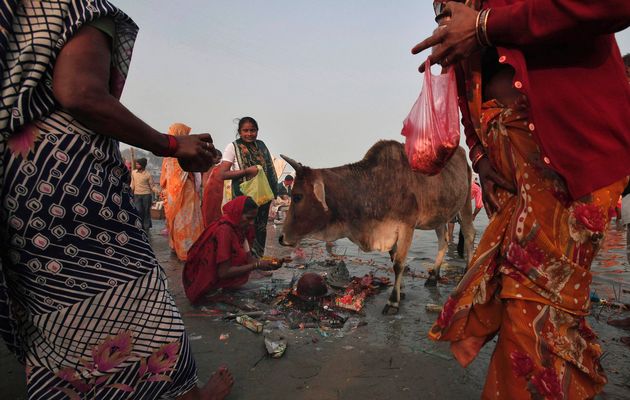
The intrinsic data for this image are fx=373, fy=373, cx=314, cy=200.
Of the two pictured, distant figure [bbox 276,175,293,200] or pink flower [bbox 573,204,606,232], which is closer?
pink flower [bbox 573,204,606,232]

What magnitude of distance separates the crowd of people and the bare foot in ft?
1.44

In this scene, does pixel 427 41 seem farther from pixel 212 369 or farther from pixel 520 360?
pixel 212 369

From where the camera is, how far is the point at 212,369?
281cm

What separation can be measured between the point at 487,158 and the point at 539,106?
1.48 ft

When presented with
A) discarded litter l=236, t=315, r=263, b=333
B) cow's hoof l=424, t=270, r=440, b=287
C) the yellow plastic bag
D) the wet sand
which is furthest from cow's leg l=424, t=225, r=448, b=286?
discarded litter l=236, t=315, r=263, b=333

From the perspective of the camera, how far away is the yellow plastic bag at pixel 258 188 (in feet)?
17.5

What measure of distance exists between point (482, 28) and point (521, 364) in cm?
142

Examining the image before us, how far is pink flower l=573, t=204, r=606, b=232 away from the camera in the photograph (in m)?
1.53

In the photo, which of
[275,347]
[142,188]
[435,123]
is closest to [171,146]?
[435,123]

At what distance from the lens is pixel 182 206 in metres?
6.88

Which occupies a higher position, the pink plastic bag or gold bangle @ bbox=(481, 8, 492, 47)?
gold bangle @ bbox=(481, 8, 492, 47)

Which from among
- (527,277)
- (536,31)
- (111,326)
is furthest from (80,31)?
(527,277)

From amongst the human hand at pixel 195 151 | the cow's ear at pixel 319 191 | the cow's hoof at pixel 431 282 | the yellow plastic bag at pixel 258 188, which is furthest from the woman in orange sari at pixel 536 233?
the yellow plastic bag at pixel 258 188

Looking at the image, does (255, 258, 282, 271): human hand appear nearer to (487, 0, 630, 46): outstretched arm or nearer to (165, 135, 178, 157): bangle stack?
(165, 135, 178, 157): bangle stack
